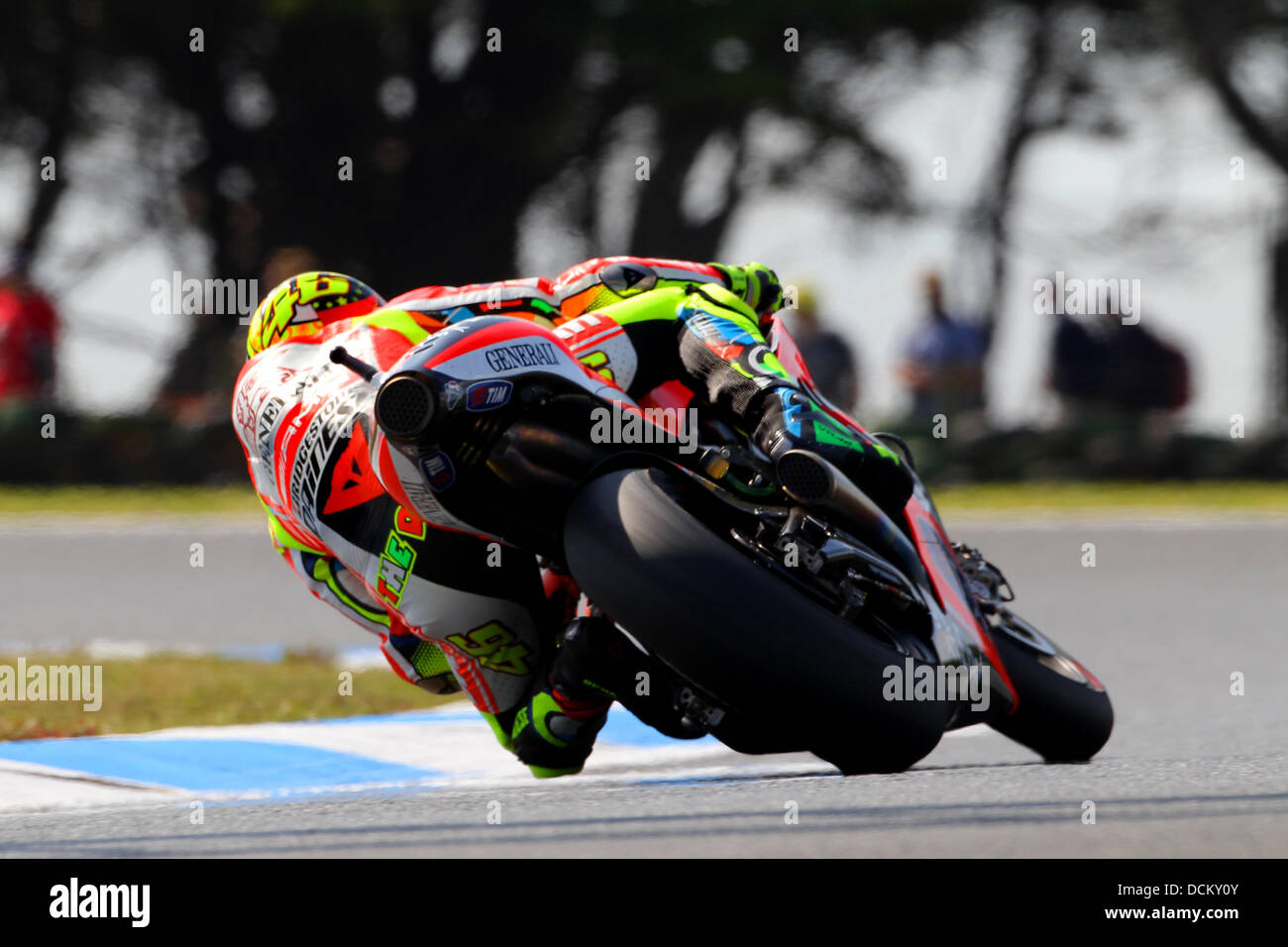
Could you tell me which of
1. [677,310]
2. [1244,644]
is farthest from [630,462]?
[1244,644]

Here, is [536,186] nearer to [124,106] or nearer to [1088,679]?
[124,106]

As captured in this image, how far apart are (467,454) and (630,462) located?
1.06 ft

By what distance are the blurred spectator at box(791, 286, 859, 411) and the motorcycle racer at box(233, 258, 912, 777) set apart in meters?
10.4

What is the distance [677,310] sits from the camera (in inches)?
181

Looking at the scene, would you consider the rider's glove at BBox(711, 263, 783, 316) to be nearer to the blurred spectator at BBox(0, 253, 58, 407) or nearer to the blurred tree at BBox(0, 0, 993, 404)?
the blurred spectator at BBox(0, 253, 58, 407)

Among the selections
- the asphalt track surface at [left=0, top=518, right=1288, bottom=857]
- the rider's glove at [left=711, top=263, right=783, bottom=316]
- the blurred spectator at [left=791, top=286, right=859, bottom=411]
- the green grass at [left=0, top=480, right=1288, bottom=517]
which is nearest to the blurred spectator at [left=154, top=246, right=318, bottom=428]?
the green grass at [left=0, top=480, right=1288, bottom=517]

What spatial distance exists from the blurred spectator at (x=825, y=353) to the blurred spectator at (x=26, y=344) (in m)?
5.79

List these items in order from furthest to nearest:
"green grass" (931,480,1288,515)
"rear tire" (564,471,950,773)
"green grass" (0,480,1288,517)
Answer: "green grass" (0,480,1288,517) → "green grass" (931,480,1288,515) → "rear tire" (564,471,950,773)

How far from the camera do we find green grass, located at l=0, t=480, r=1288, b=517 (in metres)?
15.6

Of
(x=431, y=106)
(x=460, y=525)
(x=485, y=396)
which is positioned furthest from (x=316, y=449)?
(x=431, y=106)

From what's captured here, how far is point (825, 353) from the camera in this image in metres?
15.4

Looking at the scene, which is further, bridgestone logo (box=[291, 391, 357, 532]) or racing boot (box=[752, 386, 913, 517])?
bridgestone logo (box=[291, 391, 357, 532])

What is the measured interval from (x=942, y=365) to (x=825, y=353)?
3.73 feet

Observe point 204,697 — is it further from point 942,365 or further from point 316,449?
point 942,365
